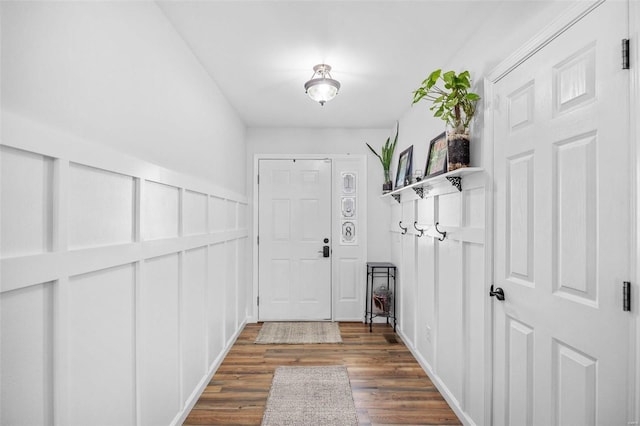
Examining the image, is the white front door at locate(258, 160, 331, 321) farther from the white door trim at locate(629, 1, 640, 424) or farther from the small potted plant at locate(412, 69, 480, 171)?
the white door trim at locate(629, 1, 640, 424)

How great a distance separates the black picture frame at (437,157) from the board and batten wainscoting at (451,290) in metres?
0.11

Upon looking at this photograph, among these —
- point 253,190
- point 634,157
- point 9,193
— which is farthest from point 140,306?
point 253,190

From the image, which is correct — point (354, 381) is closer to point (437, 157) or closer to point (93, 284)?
point (437, 157)

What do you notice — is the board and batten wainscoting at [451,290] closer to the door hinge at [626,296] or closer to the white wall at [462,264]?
the white wall at [462,264]

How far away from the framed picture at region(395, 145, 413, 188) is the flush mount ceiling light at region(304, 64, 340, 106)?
1164 mm

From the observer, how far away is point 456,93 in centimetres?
198

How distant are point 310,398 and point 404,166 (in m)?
2.34

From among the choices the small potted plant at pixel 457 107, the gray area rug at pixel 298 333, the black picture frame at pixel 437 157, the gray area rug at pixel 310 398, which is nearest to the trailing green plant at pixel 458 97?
the small potted plant at pixel 457 107

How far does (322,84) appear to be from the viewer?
2.57m

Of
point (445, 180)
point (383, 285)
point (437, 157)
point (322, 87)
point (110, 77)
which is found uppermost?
point (322, 87)

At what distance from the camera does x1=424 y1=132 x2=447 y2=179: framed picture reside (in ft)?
8.07

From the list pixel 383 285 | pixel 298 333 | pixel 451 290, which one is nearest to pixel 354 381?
pixel 451 290

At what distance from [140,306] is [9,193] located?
837 mm

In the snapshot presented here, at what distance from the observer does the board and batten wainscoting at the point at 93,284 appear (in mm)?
953
